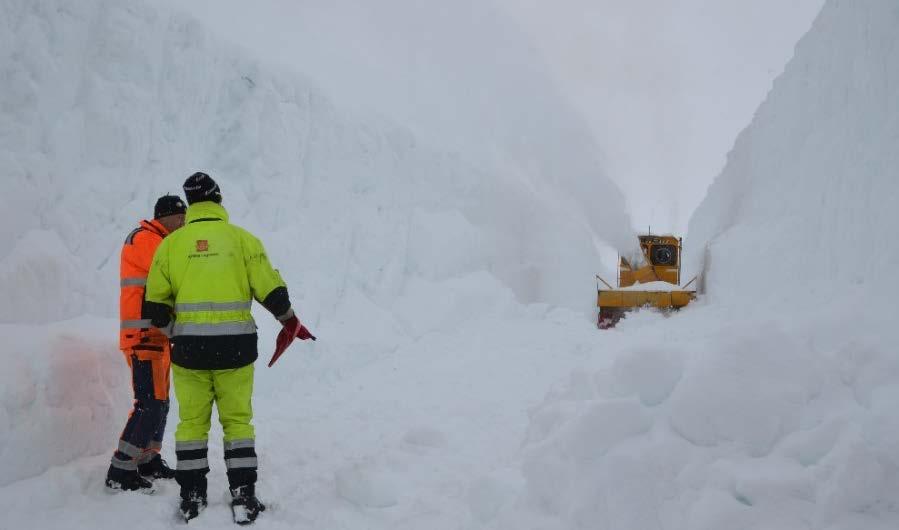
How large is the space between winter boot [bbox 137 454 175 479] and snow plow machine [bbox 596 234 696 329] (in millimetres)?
11576

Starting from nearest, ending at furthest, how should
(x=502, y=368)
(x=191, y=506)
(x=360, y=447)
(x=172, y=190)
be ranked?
(x=191, y=506), (x=360, y=447), (x=172, y=190), (x=502, y=368)

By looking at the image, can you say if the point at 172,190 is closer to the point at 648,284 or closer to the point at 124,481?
the point at 124,481

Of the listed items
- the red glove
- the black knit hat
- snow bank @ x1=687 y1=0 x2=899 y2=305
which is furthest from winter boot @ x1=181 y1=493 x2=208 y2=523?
snow bank @ x1=687 y1=0 x2=899 y2=305

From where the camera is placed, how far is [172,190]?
660cm

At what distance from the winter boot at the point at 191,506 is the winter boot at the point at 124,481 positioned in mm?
347

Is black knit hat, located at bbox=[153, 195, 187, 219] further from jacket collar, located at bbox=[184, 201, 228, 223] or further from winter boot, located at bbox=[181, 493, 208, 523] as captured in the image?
winter boot, located at bbox=[181, 493, 208, 523]

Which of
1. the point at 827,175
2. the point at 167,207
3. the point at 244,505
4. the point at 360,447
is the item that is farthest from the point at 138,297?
the point at 827,175

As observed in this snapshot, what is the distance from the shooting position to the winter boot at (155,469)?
11.1 feet

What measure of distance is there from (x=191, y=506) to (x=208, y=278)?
1079 millimetres

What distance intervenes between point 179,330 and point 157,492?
2.91ft

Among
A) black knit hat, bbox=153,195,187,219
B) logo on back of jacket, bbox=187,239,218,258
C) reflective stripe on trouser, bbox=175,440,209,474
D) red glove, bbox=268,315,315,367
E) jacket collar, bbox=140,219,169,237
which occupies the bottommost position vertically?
reflective stripe on trouser, bbox=175,440,209,474

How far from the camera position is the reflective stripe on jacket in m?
3.01

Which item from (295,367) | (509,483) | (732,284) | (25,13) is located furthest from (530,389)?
(732,284)

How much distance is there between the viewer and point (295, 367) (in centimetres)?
662
